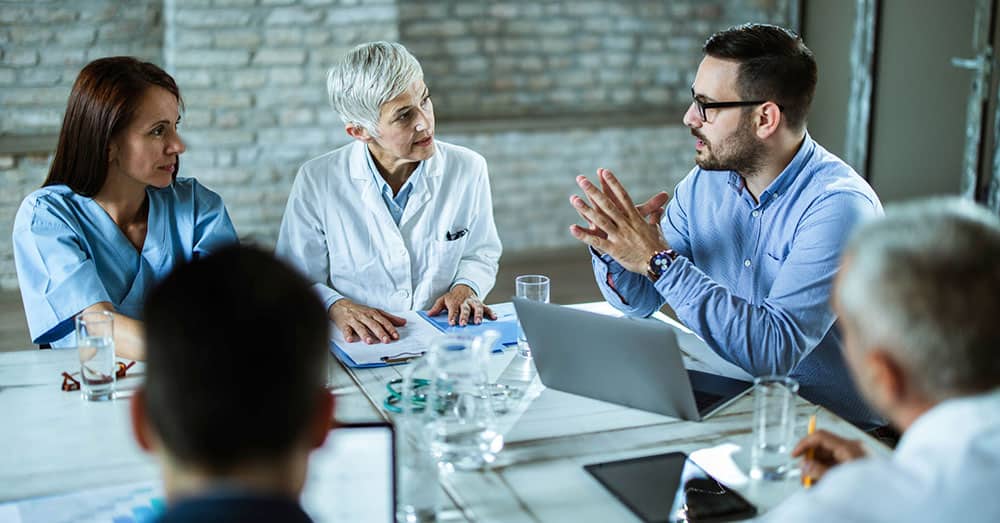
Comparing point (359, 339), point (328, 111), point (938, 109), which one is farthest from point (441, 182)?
point (938, 109)

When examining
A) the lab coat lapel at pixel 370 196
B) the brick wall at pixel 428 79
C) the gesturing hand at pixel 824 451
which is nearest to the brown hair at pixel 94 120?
the lab coat lapel at pixel 370 196

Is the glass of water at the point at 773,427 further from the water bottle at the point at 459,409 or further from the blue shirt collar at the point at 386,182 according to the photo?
the blue shirt collar at the point at 386,182

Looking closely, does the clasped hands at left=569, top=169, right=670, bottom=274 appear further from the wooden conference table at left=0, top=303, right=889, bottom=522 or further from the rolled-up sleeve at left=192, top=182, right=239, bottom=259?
the rolled-up sleeve at left=192, top=182, right=239, bottom=259

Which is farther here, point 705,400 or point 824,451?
point 705,400

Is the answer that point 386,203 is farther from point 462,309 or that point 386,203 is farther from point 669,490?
point 669,490

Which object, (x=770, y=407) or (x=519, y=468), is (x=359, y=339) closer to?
(x=519, y=468)

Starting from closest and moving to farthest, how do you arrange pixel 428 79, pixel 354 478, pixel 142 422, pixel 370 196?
1. pixel 142 422
2. pixel 354 478
3. pixel 370 196
4. pixel 428 79

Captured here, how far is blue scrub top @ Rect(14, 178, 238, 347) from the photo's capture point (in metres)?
2.11

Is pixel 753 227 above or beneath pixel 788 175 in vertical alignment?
beneath

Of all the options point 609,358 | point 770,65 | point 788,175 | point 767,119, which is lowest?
point 609,358

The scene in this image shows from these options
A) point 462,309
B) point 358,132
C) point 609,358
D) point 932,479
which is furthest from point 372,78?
point 932,479

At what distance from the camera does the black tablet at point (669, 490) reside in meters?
1.36

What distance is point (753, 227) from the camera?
227 centimetres

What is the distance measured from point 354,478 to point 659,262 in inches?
35.5
